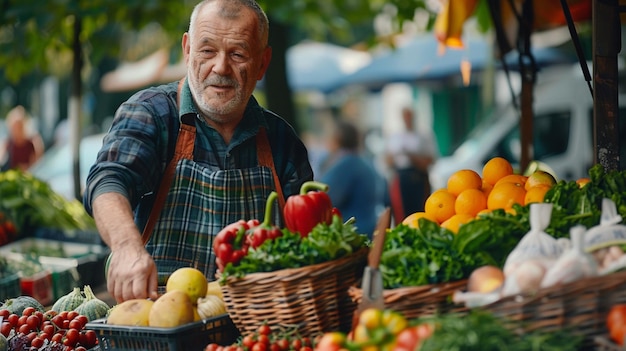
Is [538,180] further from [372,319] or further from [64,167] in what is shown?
[64,167]

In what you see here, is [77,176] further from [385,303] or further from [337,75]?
[337,75]

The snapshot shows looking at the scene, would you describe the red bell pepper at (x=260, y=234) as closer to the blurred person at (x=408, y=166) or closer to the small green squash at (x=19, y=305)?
the small green squash at (x=19, y=305)

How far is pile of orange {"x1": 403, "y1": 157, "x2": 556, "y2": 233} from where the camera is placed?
138 inches

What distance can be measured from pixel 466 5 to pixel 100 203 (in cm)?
452

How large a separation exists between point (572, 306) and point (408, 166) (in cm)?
871

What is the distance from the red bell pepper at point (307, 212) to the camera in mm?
3111

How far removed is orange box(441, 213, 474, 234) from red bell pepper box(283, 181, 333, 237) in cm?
50

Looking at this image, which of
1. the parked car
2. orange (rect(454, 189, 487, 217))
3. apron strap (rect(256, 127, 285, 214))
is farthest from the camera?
the parked car

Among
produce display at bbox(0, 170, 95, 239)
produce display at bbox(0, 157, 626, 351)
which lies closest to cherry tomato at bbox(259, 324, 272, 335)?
produce display at bbox(0, 157, 626, 351)

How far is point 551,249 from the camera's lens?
9.12ft

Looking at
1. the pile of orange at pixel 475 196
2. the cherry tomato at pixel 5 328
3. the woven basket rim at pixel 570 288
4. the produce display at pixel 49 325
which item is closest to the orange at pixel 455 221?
the pile of orange at pixel 475 196

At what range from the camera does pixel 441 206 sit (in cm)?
371

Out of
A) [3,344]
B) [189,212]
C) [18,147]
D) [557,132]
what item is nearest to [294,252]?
[189,212]

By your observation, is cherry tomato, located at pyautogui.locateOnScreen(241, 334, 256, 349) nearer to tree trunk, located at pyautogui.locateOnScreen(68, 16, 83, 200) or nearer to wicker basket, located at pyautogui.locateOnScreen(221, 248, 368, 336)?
wicker basket, located at pyautogui.locateOnScreen(221, 248, 368, 336)
